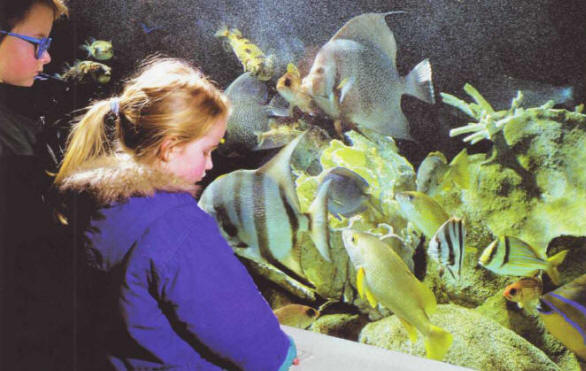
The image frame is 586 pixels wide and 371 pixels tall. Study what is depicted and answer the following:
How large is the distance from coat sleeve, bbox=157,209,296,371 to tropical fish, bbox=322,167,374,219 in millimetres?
1586

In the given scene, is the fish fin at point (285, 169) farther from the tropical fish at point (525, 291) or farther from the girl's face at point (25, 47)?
the girl's face at point (25, 47)

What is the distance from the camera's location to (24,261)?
265 cm

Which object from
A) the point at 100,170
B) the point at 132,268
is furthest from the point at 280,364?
the point at 100,170

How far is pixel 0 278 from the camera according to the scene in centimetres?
260

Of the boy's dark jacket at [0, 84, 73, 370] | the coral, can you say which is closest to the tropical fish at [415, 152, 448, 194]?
the coral

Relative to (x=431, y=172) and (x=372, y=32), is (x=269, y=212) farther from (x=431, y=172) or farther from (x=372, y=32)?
(x=372, y=32)

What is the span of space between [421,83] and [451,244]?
85cm

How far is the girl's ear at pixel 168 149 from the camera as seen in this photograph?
1233 millimetres

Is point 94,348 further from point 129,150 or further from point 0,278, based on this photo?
point 0,278

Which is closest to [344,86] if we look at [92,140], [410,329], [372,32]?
[372,32]

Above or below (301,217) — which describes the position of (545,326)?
below

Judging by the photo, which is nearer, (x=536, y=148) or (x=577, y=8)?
(x=577, y=8)

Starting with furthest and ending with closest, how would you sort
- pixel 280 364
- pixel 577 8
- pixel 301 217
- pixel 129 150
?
pixel 301 217 < pixel 577 8 < pixel 129 150 < pixel 280 364

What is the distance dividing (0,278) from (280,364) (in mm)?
2180
